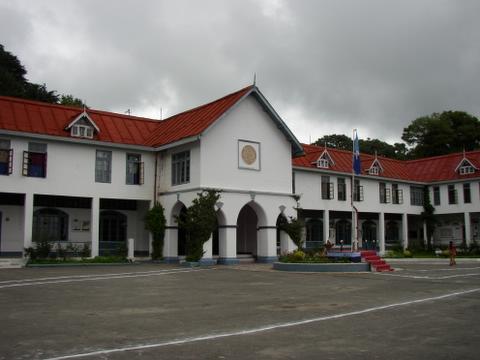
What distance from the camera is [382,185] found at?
1649 inches

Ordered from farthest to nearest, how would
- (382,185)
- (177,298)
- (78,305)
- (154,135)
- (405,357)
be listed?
(382,185)
(154,135)
(177,298)
(78,305)
(405,357)

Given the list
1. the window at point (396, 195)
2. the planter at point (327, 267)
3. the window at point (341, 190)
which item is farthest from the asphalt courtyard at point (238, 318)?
the window at point (396, 195)

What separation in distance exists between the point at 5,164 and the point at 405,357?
22.6m

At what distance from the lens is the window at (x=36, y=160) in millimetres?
25938

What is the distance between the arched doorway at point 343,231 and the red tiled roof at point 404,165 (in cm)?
422

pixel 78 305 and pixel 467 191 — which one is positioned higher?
pixel 467 191

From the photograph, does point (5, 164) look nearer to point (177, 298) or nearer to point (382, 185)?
point (177, 298)

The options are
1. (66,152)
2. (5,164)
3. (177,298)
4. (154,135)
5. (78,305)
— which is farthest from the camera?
(154,135)

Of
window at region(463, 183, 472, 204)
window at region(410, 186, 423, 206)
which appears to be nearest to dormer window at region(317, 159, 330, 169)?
window at region(410, 186, 423, 206)

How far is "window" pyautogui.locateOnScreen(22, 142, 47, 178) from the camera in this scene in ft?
85.1

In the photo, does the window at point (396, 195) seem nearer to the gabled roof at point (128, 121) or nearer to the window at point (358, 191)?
the window at point (358, 191)

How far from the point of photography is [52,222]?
2852 cm

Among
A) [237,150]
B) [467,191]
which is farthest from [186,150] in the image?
[467,191]

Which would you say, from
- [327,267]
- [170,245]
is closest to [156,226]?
[170,245]
